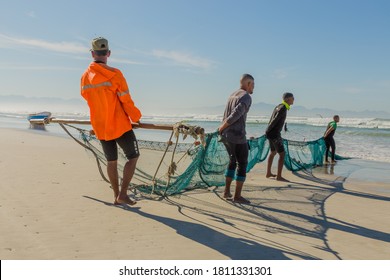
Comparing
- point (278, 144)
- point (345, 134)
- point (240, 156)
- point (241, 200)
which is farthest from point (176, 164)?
point (345, 134)

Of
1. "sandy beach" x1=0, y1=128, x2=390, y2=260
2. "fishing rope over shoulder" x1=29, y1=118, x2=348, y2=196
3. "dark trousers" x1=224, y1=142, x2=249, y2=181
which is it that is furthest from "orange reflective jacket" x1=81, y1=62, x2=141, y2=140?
"dark trousers" x1=224, y1=142, x2=249, y2=181

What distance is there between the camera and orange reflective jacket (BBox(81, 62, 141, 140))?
13.3 ft

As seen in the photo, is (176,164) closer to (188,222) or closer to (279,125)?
(188,222)

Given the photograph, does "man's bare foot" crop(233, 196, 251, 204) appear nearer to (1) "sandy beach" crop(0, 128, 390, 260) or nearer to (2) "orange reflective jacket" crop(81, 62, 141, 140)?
(1) "sandy beach" crop(0, 128, 390, 260)

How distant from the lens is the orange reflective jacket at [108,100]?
4.06 metres

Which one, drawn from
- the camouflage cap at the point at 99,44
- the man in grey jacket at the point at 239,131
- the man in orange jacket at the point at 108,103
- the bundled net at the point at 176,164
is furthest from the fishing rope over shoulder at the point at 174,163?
the camouflage cap at the point at 99,44

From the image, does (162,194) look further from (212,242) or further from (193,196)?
(212,242)

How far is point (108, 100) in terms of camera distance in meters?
4.09

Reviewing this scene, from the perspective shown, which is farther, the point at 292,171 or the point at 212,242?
the point at 292,171

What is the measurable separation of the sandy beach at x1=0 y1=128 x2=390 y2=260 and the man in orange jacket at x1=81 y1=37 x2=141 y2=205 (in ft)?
2.58

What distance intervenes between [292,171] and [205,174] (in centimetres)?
320

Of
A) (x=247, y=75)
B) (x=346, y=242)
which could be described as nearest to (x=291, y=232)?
(x=346, y=242)

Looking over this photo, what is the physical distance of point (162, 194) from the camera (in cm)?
512

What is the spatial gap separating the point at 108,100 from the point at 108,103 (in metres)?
0.03
